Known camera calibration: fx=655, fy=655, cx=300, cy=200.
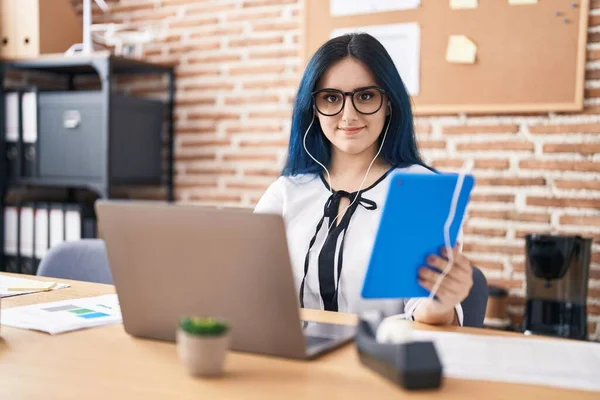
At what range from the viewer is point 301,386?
86cm

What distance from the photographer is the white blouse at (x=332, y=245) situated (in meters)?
1.58

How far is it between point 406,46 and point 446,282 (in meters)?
1.96

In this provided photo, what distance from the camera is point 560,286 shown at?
250 cm

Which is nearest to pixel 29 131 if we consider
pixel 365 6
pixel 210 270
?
pixel 365 6

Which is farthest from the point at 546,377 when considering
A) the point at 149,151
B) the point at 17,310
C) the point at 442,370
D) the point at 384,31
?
the point at 149,151

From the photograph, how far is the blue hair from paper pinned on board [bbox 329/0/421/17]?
1.31m

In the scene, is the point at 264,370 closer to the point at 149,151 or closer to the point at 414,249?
the point at 414,249

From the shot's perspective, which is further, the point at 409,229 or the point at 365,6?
the point at 365,6

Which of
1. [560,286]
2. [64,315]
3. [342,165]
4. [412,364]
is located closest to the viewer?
[412,364]

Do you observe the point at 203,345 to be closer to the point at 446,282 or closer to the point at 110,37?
the point at 446,282

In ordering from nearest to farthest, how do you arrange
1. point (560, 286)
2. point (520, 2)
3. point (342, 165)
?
point (342, 165) → point (560, 286) → point (520, 2)

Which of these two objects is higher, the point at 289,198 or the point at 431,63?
the point at 431,63

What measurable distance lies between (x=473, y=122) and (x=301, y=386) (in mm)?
2203

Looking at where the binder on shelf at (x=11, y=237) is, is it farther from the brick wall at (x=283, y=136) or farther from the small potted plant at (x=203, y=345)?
the small potted plant at (x=203, y=345)
